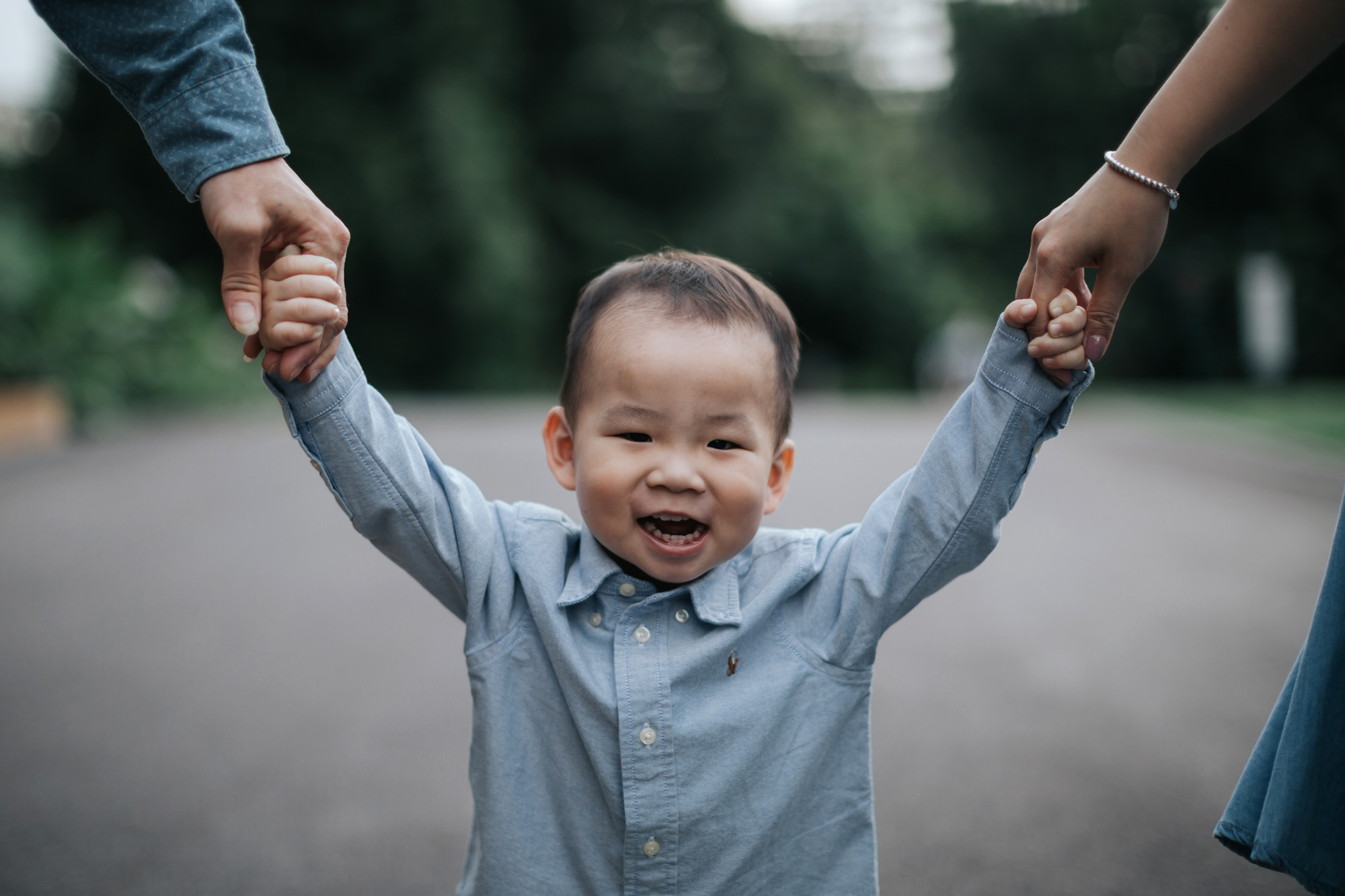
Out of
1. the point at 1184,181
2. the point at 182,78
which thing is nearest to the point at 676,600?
the point at 182,78

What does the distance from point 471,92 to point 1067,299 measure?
22.2 meters

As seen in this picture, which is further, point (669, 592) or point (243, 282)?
point (669, 592)

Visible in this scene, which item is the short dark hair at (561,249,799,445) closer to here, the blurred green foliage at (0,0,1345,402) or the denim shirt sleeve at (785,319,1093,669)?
the denim shirt sleeve at (785,319,1093,669)

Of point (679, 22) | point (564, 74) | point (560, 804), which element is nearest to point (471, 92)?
point (564, 74)

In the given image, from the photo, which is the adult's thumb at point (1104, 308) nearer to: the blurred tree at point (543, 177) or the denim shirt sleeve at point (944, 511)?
the denim shirt sleeve at point (944, 511)

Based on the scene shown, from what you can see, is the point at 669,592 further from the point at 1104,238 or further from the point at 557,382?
the point at 557,382

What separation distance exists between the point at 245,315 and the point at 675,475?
0.59 metres

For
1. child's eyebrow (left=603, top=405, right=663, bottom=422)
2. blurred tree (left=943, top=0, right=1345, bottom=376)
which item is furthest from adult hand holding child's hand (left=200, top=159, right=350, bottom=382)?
blurred tree (left=943, top=0, right=1345, bottom=376)

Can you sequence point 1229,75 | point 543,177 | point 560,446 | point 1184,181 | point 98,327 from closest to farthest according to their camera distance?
point 1229,75 < point 560,446 < point 98,327 < point 1184,181 < point 543,177

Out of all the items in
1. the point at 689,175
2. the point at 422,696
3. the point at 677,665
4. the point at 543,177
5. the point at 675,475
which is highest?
the point at 675,475

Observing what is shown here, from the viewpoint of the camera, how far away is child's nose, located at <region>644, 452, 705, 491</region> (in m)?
1.52

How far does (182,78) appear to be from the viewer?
138 cm

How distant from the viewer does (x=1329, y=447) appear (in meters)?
9.03

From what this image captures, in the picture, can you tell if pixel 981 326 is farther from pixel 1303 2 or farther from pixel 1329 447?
pixel 1303 2
